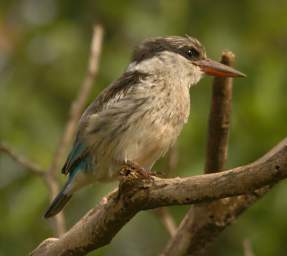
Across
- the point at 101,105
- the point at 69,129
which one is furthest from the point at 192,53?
the point at 69,129

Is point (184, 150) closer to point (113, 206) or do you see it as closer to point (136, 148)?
point (136, 148)

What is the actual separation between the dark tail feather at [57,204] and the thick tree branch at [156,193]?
2.38 feet

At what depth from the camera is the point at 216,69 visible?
172 inches

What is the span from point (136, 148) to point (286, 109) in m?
1.14

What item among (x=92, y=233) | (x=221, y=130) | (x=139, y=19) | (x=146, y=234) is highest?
(x=139, y=19)

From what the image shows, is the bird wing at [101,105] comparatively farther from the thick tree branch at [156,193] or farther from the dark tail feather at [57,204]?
the thick tree branch at [156,193]

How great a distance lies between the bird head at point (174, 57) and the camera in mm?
4691

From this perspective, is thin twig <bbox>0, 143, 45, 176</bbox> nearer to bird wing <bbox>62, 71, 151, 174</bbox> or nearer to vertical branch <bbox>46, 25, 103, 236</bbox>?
vertical branch <bbox>46, 25, 103, 236</bbox>

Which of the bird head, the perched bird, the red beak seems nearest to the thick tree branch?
the perched bird

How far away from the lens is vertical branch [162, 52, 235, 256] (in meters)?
4.08

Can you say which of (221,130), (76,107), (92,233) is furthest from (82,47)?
(92,233)

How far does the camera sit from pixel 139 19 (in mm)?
5855

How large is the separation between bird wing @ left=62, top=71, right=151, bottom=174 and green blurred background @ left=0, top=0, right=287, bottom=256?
608 mm

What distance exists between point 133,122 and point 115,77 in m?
1.37
